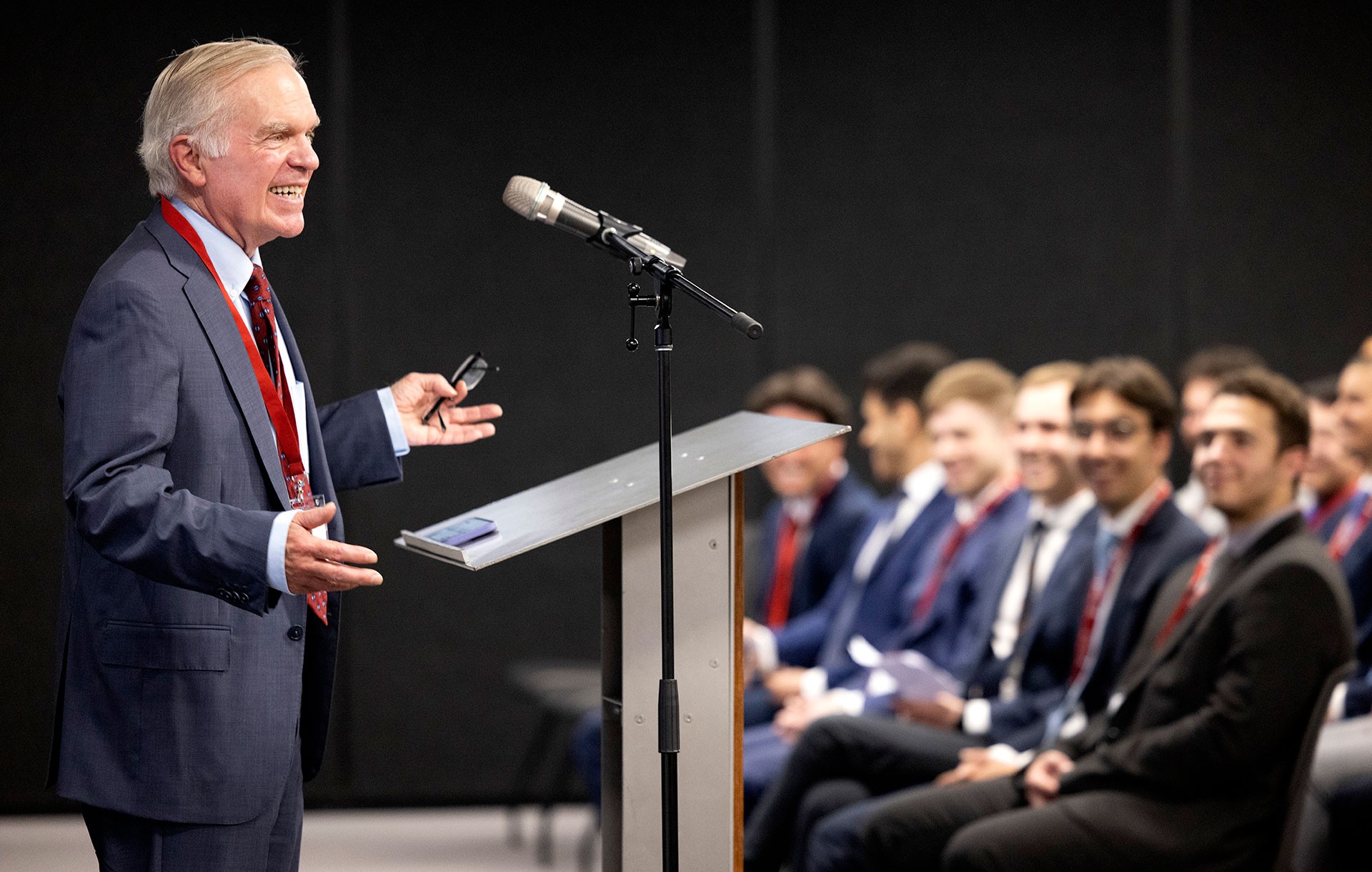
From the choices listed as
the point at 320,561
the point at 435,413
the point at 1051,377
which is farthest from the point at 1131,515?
the point at 320,561

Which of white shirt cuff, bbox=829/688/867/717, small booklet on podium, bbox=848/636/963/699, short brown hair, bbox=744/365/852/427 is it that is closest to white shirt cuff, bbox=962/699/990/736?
small booklet on podium, bbox=848/636/963/699

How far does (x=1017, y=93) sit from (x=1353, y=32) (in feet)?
4.21

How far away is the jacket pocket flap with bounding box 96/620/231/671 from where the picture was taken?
158cm

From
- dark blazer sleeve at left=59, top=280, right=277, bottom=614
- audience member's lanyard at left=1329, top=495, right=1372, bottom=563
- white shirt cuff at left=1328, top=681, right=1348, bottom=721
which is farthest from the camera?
audience member's lanyard at left=1329, top=495, right=1372, bottom=563

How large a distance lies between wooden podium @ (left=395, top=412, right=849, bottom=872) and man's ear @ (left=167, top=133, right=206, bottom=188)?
1.65 ft

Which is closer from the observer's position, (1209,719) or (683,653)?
(683,653)

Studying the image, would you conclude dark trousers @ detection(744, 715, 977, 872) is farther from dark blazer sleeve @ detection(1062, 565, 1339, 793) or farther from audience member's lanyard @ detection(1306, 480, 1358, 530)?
audience member's lanyard @ detection(1306, 480, 1358, 530)

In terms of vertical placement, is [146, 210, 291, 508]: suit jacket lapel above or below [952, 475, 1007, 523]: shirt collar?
above

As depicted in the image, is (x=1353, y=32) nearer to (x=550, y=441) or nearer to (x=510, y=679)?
(x=550, y=441)

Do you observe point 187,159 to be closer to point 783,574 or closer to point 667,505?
point 667,505

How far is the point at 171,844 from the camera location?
160 cm

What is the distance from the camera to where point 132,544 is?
4.75 feet

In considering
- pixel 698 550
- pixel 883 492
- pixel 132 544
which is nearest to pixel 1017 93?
pixel 883 492

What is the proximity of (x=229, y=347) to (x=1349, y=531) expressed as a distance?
318 centimetres
